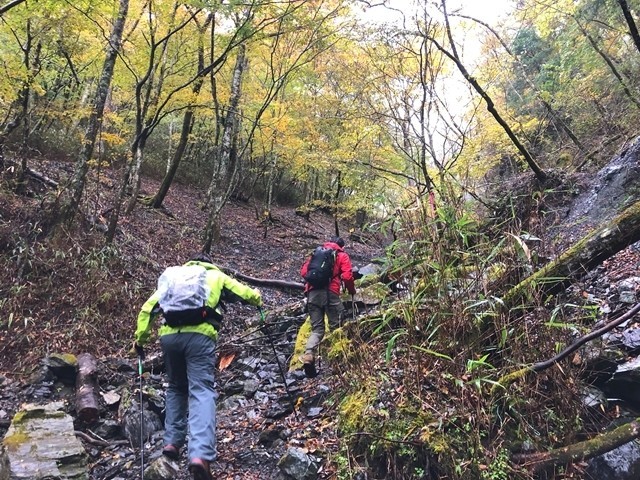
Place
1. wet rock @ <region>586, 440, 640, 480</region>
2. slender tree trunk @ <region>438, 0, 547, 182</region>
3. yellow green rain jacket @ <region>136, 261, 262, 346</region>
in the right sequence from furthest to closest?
slender tree trunk @ <region>438, 0, 547, 182</region>
yellow green rain jacket @ <region>136, 261, 262, 346</region>
wet rock @ <region>586, 440, 640, 480</region>

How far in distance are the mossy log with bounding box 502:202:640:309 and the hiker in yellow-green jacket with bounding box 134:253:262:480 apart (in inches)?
104

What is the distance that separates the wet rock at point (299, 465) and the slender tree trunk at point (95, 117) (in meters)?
7.39

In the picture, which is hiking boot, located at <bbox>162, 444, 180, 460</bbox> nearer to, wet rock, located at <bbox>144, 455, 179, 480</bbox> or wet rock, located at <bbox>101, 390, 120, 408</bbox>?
wet rock, located at <bbox>144, 455, 179, 480</bbox>

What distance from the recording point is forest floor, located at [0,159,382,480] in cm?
465

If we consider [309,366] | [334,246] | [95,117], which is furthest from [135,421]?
[95,117]

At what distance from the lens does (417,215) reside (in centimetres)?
460

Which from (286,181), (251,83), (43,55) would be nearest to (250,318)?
(43,55)

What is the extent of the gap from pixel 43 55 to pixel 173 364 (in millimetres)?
11541

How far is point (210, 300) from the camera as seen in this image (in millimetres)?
4551

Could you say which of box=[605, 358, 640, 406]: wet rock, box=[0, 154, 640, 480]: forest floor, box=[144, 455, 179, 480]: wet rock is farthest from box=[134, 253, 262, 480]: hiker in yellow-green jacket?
box=[605, 358, 640, 406]: wet rock

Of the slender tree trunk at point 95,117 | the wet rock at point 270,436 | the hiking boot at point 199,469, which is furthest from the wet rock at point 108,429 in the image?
the slender tree trunk at point 95,117

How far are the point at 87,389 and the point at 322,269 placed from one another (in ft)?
11.6

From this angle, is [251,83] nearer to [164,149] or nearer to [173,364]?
[164,149]

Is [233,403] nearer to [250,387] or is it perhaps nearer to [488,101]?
[250,387]
